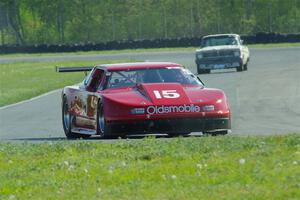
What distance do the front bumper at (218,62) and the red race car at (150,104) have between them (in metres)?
22.5

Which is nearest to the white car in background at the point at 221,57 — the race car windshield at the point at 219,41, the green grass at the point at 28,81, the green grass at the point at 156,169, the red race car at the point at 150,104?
the race car windshield at the point at 219,41

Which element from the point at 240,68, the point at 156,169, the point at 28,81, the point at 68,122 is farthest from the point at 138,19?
the point at 156,169

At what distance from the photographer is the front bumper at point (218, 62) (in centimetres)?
3867

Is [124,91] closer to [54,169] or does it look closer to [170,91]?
[170,91]

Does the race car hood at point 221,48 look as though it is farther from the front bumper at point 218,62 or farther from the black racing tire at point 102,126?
the black racing tire at point 102,126

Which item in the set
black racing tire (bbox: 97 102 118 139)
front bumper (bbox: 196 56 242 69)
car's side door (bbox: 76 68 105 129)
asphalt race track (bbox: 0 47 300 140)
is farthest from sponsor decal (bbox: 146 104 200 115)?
front bumper (bbox: 196 56 242 69)

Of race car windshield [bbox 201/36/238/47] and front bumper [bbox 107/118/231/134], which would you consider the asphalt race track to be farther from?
race car windshield [bbox 201/36/238/47]

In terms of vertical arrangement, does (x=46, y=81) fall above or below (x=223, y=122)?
below

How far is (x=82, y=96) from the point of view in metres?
16.3

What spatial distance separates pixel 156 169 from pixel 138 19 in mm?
70389

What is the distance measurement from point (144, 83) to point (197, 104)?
1.12 metres

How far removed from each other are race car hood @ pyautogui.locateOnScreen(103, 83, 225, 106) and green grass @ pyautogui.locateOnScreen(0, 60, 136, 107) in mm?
11813

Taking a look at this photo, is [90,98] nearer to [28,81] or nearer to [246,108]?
[246,108]

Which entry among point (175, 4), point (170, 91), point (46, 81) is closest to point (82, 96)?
point (170, 91)
